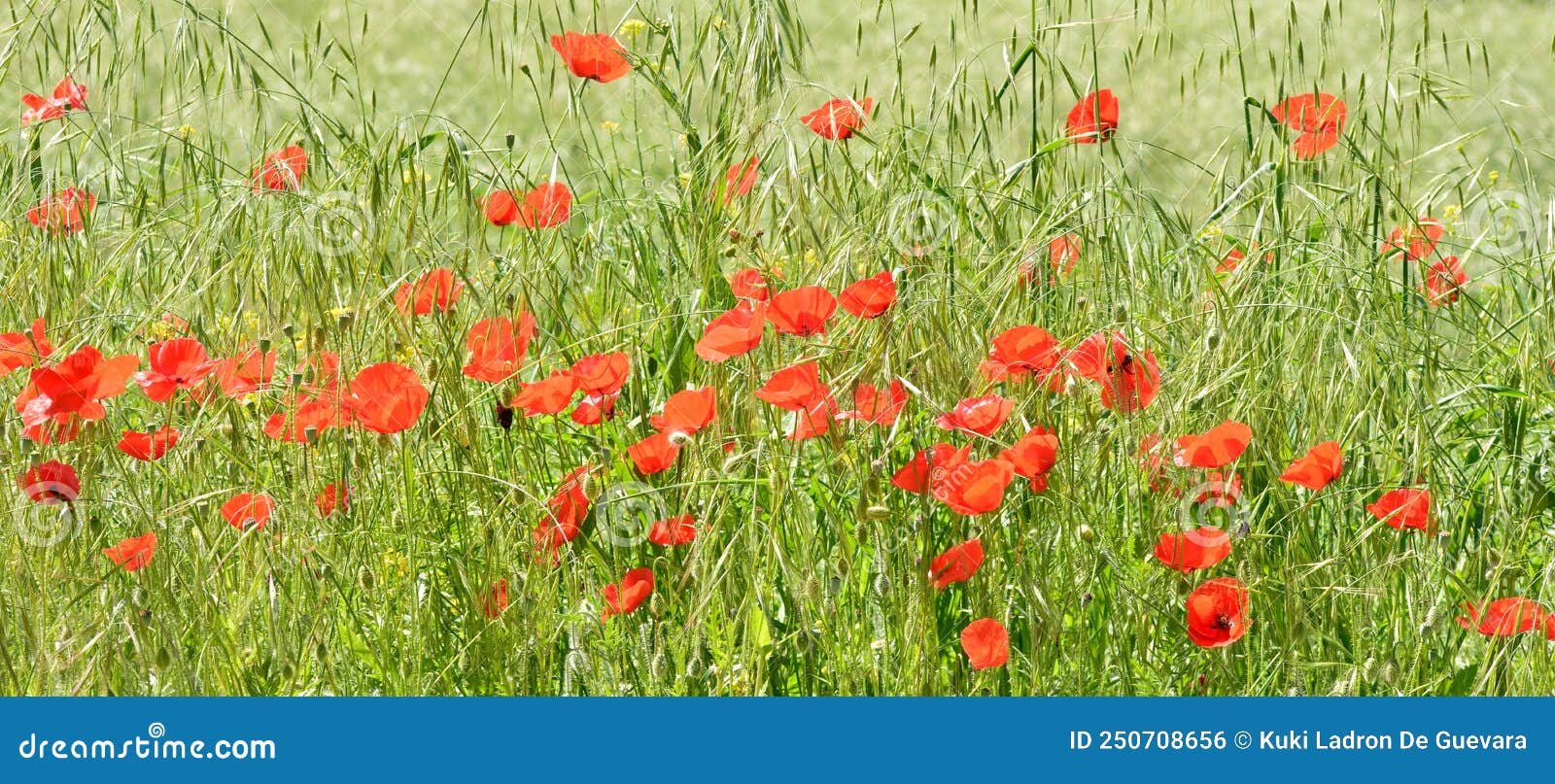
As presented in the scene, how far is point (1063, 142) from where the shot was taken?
4.55 ft

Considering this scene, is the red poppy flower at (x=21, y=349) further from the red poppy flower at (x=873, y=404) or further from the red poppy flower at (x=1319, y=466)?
the red poppy flower at (x=1319, y=466)

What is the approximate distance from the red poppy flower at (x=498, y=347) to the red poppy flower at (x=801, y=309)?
21cm

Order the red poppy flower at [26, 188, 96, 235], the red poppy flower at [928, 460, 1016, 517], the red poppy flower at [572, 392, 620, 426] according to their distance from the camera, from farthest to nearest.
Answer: the red poppy flower at [26, 188, 96, 235], the red poppy flower at [572, 392, 620, 426], the red poppy flower at [928, 460, 1016, 517]

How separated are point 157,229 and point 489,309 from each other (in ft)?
1.47

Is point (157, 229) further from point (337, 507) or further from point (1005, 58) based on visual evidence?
point (1005, 58)

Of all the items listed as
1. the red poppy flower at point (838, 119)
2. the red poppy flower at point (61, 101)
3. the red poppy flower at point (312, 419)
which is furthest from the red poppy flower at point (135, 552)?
the red poppy flower at point (838, 119)

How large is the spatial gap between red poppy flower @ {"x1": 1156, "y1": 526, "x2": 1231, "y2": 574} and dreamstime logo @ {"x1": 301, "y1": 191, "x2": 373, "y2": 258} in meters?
0.67

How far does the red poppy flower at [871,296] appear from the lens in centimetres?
111

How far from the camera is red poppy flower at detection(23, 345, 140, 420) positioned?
1.09 m

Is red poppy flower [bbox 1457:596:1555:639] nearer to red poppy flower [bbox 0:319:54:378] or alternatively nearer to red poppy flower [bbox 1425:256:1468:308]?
red poppy flower [bbox 1425:256:1468:308]

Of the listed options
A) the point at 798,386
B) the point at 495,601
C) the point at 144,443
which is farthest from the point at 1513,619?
the point at 144,443

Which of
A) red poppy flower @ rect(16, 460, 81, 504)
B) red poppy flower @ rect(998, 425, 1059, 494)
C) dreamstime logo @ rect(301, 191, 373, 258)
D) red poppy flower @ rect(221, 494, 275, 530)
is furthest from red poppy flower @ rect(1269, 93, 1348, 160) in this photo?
red poppy flower @ rect(16, 460, 81, 504)

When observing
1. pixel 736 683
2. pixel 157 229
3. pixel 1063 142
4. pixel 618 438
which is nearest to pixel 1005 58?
pixel 1063 142

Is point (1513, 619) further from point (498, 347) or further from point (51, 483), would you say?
point (51, 483)
